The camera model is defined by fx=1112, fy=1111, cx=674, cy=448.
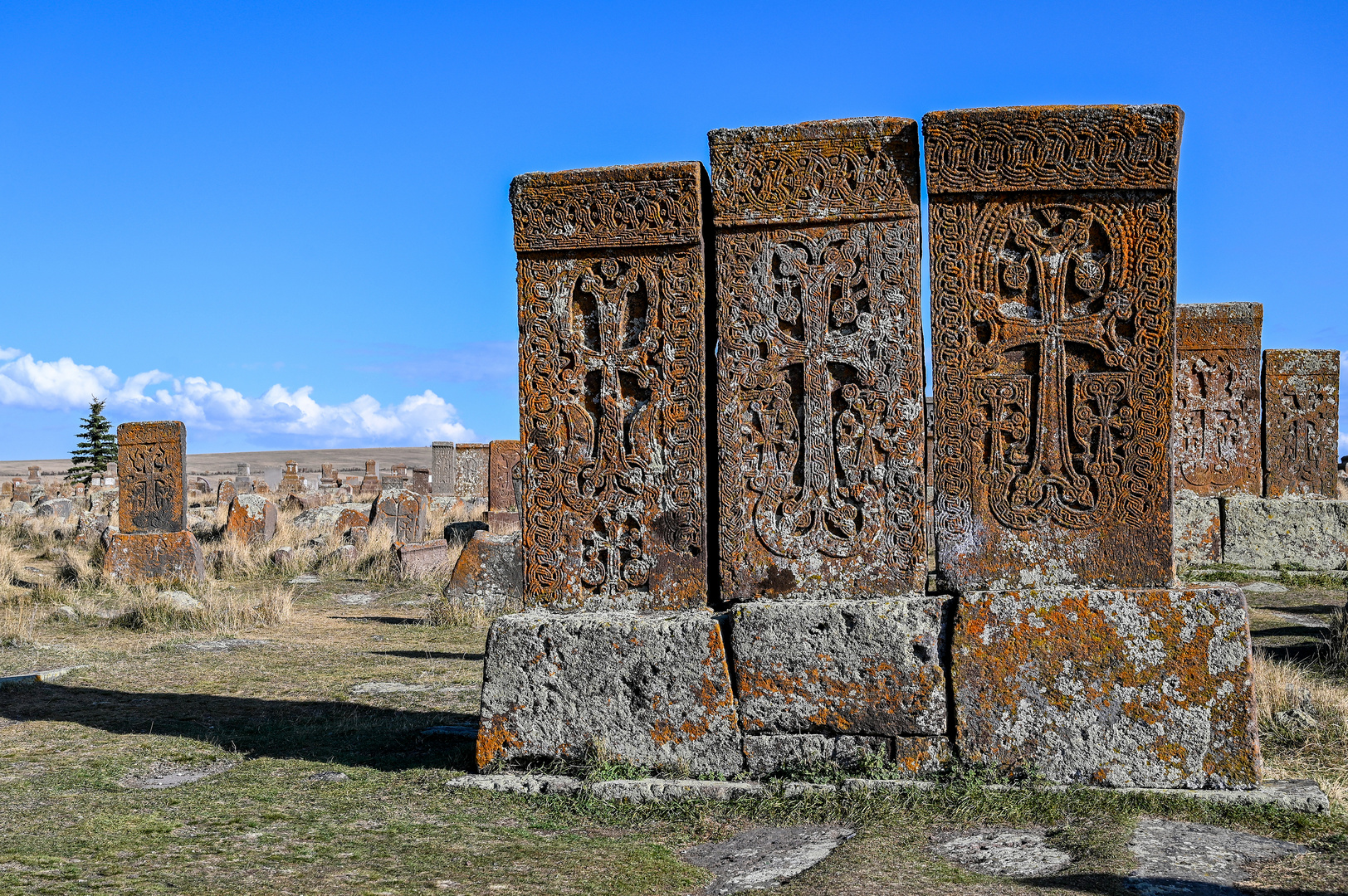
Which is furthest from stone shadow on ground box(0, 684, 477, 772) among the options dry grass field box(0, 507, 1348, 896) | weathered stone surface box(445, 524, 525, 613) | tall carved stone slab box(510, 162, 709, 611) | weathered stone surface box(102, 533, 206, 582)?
weathered stone surface box(102, 533, 206, 582)

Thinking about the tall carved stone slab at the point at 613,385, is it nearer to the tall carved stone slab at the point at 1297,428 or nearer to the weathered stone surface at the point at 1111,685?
the weathered stone surface at the point at 1111,685

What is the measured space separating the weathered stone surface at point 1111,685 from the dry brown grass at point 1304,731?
1.47ft

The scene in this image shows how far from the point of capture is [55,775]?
4.45 m

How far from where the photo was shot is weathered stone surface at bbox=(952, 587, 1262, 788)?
3.86 meters

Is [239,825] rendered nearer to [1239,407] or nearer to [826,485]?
[826,485]

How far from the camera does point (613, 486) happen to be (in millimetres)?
4453

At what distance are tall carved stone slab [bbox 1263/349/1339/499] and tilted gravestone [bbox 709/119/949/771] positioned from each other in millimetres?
9161

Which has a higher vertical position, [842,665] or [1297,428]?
[1297,428]

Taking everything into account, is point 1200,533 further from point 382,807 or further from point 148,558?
point 148,558

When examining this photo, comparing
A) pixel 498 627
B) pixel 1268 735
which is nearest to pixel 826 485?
pixel 498 627

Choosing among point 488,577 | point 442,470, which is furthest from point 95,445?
point 488,577

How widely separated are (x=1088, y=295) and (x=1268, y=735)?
2237mm

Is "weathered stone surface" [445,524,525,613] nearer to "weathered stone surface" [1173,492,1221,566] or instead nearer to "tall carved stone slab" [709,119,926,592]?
"tall carved stone slab" [709,119,926,592]

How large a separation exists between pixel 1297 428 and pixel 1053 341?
9.13m
